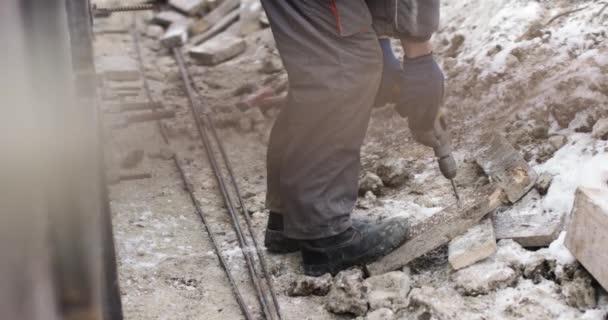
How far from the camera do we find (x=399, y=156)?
4770 mm

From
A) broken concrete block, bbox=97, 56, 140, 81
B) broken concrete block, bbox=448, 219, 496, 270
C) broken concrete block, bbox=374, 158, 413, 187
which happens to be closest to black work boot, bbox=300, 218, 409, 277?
broken concrete block, bbox=448, 219, 496, 270

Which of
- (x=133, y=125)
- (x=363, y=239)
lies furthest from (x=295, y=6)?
(x=133, y=125)

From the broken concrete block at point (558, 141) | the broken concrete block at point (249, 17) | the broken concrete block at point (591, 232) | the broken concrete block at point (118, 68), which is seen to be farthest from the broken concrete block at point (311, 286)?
the broken concrete block at point (249, 17)

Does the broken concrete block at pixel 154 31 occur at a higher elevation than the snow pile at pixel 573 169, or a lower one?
lower

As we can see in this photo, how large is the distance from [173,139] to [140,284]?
2261 mm

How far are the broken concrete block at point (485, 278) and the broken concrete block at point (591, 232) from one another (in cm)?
26

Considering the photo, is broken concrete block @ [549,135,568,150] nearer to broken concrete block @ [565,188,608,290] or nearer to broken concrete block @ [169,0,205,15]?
broken concrete block @ [565,188,608,290]

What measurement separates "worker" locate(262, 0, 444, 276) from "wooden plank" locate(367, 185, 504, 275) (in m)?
0.06

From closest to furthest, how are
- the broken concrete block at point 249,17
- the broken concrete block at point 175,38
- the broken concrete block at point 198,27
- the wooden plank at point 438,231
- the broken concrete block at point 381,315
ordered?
the broken concrete block at point 381,315
the wooden plank at point 438,231
the broken concrete block at point 249,17
the broken concrete block at point 175,38
the broken concrete block at point 198,27

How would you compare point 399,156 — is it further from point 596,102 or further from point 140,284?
point 140,284

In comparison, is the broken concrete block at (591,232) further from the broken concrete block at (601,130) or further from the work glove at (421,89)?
the broken concrete block at (601,130)

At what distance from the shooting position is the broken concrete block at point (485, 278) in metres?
3.18

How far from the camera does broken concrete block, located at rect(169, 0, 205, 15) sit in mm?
8984

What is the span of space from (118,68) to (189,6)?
185 centimetres
